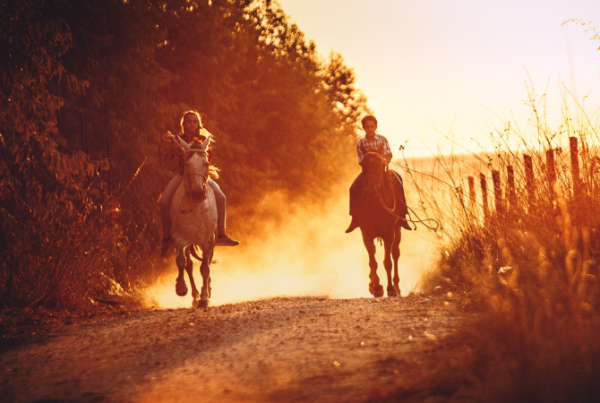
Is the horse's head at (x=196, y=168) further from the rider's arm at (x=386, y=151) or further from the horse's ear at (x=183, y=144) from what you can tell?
the rider's arm at (x=386, y=151)

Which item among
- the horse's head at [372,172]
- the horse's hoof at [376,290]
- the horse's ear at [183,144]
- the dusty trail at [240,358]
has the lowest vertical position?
the dusty trail at [240,358]

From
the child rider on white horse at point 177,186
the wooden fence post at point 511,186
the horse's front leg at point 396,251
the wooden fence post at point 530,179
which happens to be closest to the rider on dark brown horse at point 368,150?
the horse's front leg at point 396,251

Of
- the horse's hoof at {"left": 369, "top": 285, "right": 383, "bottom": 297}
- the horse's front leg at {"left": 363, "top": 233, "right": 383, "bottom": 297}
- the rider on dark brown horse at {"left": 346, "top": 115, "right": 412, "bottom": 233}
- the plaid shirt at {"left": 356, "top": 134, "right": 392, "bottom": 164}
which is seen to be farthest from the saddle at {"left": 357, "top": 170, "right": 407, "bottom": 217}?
the horse's hoof at {"left": 369, "top": 285, "right": 383, "bottom": 297}

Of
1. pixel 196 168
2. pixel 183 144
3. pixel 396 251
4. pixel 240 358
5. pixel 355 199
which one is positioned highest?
pixel 183 144

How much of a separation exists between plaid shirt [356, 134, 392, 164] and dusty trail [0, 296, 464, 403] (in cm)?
459

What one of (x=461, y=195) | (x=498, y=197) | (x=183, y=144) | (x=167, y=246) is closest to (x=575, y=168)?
(x=498, y=197)

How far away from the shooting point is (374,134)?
11516 mm

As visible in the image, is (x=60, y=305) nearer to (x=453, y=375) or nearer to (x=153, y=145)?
(x=453, y=375)

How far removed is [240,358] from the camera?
4930 mm

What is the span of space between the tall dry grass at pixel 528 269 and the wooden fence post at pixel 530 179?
0.02 m

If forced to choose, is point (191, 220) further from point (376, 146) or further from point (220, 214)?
point (376, 146)

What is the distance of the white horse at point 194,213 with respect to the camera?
9742mm

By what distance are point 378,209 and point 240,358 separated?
6806 mm

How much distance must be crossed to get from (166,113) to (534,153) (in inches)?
624
